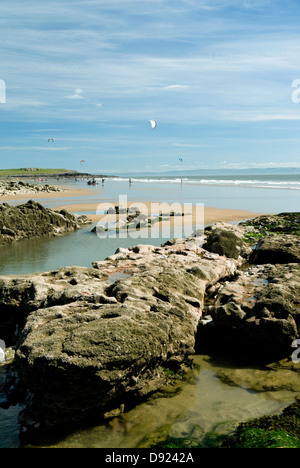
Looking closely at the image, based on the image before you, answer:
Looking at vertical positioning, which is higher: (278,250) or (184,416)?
(278,250)

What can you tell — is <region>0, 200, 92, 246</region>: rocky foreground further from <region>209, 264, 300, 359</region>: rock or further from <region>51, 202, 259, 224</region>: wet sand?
<region>209, 264, 300, 359</region>: rock

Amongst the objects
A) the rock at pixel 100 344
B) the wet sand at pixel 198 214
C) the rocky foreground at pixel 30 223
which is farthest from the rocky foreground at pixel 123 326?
the wet sand at pixel 198 214

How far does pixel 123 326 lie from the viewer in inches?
268

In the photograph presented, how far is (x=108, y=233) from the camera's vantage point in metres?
25.0

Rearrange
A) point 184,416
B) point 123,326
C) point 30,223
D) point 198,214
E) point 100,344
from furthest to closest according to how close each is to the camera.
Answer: point 198,214, point 30,223, point 123,326, point 184,416, point 100,344

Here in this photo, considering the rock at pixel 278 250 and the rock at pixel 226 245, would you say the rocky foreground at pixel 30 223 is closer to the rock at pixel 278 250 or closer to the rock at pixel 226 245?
the rock at pixel 226 245

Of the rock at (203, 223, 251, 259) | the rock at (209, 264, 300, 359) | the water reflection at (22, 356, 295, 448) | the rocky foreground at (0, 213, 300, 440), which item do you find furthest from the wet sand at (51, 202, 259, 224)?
the water reflection at (22, 356, 295, 448)

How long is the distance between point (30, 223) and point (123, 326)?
19.0 m

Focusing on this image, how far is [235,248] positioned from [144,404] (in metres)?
11.3

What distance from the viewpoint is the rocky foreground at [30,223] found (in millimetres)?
22812

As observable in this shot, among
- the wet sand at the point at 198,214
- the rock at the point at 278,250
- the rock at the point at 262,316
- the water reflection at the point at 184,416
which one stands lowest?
the water reflection at the point at 184,416

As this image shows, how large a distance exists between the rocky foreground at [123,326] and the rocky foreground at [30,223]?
1131 cm

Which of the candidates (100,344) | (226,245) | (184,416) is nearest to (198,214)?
(226,245)

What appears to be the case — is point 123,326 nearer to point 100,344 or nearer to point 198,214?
point 100,344
